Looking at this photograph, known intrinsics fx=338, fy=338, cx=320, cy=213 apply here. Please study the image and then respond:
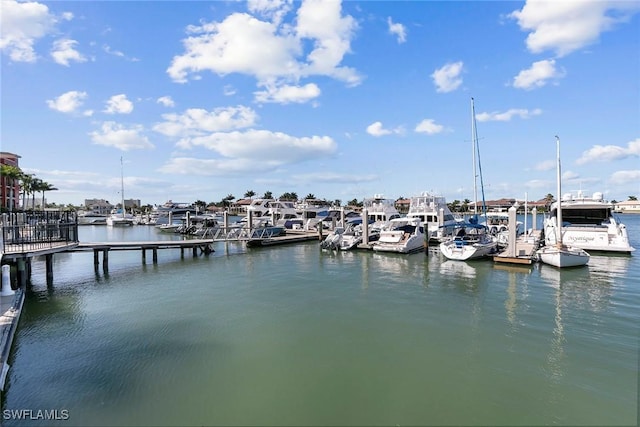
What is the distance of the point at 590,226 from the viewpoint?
30656mm

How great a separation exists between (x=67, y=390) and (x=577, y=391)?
12.5 m

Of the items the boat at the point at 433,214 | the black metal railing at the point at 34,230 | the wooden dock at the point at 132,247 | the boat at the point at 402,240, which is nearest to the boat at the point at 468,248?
the boat at the point at 402,240

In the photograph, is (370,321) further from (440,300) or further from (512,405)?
(512,405)

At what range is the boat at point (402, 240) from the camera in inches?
1195

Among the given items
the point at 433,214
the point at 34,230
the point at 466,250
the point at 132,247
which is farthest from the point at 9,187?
the point at 466,250

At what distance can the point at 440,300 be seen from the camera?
1620cm

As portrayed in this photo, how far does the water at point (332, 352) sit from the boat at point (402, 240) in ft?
33.2

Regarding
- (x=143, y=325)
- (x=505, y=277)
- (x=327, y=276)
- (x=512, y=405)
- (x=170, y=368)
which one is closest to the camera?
(x=512, y=405)

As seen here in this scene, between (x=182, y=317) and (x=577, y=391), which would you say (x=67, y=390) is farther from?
(x=577, y=391)

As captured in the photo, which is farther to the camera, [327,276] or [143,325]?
[327,276]

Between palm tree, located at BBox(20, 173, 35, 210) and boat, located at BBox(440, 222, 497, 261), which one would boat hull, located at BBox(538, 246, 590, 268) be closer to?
boat, located at BBox(440, 222, 497, 261)

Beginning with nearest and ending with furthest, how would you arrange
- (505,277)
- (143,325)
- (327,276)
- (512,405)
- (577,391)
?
(512,405)
(577,391)
(143,325)
(505,277)
(327,276)

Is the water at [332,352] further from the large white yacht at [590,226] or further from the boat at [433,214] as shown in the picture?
the boat at [433,214]

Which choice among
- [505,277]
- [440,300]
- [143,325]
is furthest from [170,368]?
[505,277]
